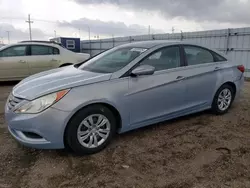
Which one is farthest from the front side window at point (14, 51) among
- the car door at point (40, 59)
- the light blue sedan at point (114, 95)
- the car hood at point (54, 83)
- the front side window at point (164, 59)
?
the front side window at point (164, 59)

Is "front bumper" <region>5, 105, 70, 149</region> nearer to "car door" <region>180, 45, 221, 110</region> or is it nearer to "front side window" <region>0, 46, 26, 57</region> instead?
"car door" <region>180, 45, 221, 110</region>

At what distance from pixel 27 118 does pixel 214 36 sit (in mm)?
9966

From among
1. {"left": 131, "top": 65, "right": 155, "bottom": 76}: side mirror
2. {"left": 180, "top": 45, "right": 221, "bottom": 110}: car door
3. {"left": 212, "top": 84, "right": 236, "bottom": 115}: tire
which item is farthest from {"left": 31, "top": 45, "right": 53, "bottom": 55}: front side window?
{"left": 212, "top": 84, "right": 236, "bottom": 115}: tire

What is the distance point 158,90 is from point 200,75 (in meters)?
0.98

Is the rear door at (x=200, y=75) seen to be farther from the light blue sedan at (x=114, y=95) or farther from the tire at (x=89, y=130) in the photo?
the tire at (x=89, y=130)

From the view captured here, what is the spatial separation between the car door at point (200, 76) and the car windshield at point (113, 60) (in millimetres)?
908

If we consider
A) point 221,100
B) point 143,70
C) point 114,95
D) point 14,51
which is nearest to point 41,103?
point 114,95

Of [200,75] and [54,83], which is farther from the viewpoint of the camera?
[200,75]

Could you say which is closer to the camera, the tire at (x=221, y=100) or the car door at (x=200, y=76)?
the car door at (x=200, y=76)

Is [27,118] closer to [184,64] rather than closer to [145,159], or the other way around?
[145,159]

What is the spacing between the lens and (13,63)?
295 inches

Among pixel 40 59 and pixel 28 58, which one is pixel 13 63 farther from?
pixel 40 59

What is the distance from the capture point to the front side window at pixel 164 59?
3.44 metres

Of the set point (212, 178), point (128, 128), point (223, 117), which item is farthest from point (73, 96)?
point (223, 117)
